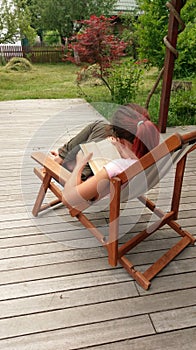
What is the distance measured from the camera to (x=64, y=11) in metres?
11.3

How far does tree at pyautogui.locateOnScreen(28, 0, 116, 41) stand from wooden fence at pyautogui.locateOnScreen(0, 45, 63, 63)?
1.48 meters

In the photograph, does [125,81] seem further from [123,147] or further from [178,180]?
[123,147]

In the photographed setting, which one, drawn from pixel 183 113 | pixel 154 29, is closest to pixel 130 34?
pixel 154 29

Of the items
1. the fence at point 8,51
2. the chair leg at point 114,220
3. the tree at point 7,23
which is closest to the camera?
the chair leg at point 114,220

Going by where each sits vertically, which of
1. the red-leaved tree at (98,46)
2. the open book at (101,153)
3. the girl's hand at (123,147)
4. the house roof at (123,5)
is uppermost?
the house roof at (123,5)

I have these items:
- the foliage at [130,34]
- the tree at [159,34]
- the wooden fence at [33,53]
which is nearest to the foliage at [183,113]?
the tree at [159,34]

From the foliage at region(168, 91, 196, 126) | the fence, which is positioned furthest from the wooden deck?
the fence

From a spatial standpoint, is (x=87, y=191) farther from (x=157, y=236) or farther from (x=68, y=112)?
(x=68, y=112)

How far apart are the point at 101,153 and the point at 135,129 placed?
28 centimetres

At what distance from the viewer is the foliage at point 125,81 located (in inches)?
183

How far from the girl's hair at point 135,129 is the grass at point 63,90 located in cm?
273

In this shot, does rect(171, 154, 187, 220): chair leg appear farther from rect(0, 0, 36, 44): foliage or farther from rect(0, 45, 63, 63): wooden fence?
rect(0, 45, 63, 63): wooden fence

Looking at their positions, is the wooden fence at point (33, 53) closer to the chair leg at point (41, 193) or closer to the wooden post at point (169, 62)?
the wooden post at point (169, 62)

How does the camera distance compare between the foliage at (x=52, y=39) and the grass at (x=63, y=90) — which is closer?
the grass at (x=63, y=90)
